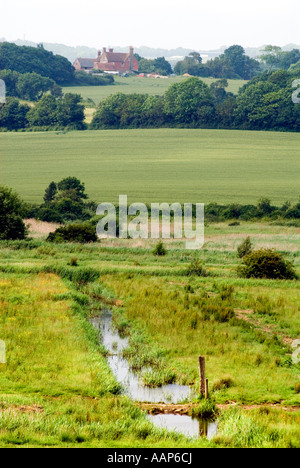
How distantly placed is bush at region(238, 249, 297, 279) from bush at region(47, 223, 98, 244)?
41.8 feet

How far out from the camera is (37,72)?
13662 centimetres

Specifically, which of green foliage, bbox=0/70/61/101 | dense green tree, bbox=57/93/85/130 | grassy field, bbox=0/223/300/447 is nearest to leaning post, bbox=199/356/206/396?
grassy field, bbox=0/223/300/447

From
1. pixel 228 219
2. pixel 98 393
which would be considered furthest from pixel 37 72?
pixel 98 393

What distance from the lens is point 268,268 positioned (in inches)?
1248

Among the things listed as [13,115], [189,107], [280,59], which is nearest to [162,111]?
[189,107]

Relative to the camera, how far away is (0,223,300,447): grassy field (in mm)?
13688

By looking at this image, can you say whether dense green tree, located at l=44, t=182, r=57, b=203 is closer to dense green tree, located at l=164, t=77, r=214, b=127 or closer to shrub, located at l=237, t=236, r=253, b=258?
shrub, located at l=237, t=236, r=253, b=258

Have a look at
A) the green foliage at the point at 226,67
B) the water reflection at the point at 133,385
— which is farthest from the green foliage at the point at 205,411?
the green foliage at the point at 226,67

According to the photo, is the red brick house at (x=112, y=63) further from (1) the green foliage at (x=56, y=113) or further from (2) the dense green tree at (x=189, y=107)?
(1) the green foliage at (x=56, y=113)

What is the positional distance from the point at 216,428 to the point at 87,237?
91.1 feet

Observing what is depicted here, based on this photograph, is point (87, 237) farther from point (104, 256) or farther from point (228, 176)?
point (228, 176)

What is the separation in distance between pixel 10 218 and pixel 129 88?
10064 cm

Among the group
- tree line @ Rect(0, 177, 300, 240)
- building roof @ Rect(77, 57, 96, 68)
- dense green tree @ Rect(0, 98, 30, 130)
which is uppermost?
building roof @ Rect(77, 57, 96, 68)

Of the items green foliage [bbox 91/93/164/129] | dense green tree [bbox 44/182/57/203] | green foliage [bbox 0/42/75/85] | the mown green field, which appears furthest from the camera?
green foliage [bbox 0/42/75/85]
